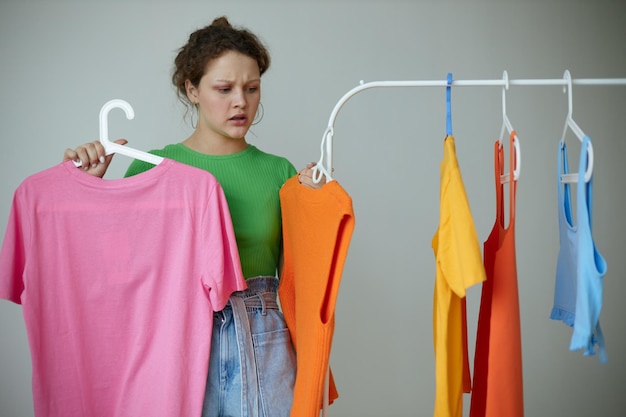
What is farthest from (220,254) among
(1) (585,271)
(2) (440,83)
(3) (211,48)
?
(1) (585,271)

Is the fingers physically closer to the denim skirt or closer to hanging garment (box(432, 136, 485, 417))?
the denim skirt

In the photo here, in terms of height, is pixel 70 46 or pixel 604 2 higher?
pixel 604 2

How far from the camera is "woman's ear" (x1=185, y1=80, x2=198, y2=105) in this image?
6.67 feet

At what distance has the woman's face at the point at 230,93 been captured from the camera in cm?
193

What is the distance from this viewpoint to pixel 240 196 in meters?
1.98

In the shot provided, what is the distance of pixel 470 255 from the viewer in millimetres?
1518

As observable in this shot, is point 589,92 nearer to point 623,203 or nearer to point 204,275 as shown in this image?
point 623,203

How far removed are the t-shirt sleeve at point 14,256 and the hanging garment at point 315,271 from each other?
69cm

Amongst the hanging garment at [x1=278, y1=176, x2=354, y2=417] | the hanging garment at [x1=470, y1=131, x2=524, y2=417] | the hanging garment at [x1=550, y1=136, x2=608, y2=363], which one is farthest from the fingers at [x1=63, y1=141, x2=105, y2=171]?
the hanging garment at [x1=550, y1=136, x2=608, y2=363]

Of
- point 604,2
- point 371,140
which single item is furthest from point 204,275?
point 604,2

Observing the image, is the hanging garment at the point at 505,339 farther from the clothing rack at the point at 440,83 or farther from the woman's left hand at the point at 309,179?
the woman's left hand at the point at 309,179

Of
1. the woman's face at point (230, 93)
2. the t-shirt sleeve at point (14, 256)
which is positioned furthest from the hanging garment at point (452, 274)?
the t-shirt sleeve at point (14, 256)

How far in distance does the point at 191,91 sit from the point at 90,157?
352 millimetres

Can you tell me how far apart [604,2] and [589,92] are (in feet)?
1.37
